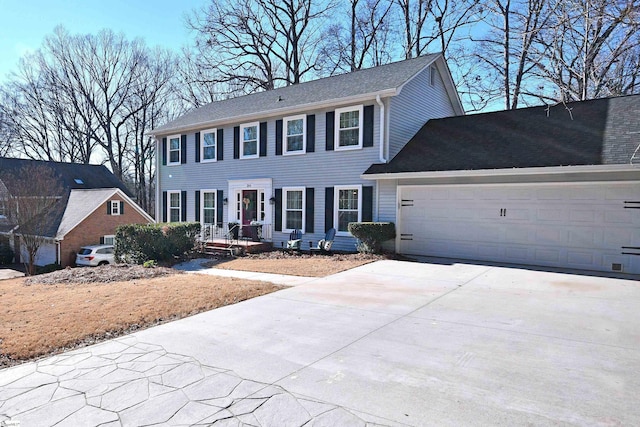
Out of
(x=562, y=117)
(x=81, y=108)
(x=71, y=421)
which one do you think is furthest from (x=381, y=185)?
(x=81, y=108)

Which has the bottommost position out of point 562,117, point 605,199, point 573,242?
point 573,242

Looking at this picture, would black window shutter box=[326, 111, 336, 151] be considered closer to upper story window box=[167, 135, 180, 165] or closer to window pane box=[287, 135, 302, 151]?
window pane box=[287, 135, 302, 151]

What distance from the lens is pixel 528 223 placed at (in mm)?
10406

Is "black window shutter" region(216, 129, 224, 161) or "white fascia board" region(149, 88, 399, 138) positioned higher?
"white fascia board" region(149, 88, 399, 138)

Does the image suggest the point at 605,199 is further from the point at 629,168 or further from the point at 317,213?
the point at 317,213

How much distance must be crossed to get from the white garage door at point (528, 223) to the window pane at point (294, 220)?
A: 390cm

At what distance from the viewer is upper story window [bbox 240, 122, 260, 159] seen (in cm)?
1578

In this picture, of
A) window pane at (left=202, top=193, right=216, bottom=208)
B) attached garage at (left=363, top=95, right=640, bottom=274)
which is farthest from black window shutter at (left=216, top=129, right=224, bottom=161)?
attached garage at (left=363, top=95, right=640, bottom=274)

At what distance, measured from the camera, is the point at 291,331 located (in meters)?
5.13

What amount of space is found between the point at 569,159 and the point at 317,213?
771 centimetres

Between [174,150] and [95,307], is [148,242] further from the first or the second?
[174,150]

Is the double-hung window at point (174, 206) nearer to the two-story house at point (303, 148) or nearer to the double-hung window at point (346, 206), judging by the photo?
the two-story house at point (303, 148)

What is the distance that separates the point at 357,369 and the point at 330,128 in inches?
424

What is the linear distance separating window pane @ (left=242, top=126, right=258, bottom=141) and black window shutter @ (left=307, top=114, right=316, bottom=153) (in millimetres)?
2667
